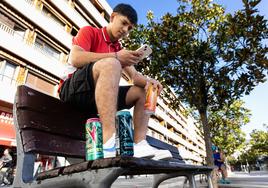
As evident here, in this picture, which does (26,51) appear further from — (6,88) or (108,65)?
(108,65)

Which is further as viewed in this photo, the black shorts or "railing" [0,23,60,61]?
"railing" [0,23,60,61]

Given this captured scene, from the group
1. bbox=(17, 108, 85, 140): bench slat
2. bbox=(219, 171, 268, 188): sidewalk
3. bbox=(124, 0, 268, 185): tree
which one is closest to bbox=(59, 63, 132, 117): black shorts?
bbox=(17, 108, 85, 140): bench slat

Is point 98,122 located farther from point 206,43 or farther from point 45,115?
point 206,43

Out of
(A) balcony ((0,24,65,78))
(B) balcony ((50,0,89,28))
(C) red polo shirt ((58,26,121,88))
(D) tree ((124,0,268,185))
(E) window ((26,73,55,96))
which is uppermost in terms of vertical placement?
(B) balcony ((50,0,89,28))

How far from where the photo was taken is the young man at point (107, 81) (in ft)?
4.68

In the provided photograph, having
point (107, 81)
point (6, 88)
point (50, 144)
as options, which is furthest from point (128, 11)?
point (6, 88)

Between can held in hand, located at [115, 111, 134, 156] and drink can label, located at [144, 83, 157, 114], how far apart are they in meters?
0.32

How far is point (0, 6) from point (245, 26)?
41.8ft

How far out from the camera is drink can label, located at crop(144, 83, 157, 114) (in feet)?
5.99

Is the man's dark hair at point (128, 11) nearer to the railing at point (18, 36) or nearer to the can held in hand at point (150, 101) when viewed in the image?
the can held in hand at point (150, 101)

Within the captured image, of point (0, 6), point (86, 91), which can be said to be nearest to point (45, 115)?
point (86, 91)

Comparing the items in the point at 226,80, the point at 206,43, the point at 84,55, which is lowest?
the point at 84,55

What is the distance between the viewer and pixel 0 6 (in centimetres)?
1255

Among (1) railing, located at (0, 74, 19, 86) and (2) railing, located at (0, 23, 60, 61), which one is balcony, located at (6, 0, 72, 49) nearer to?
(2) railing, located at (0, 23, 60, 61)
